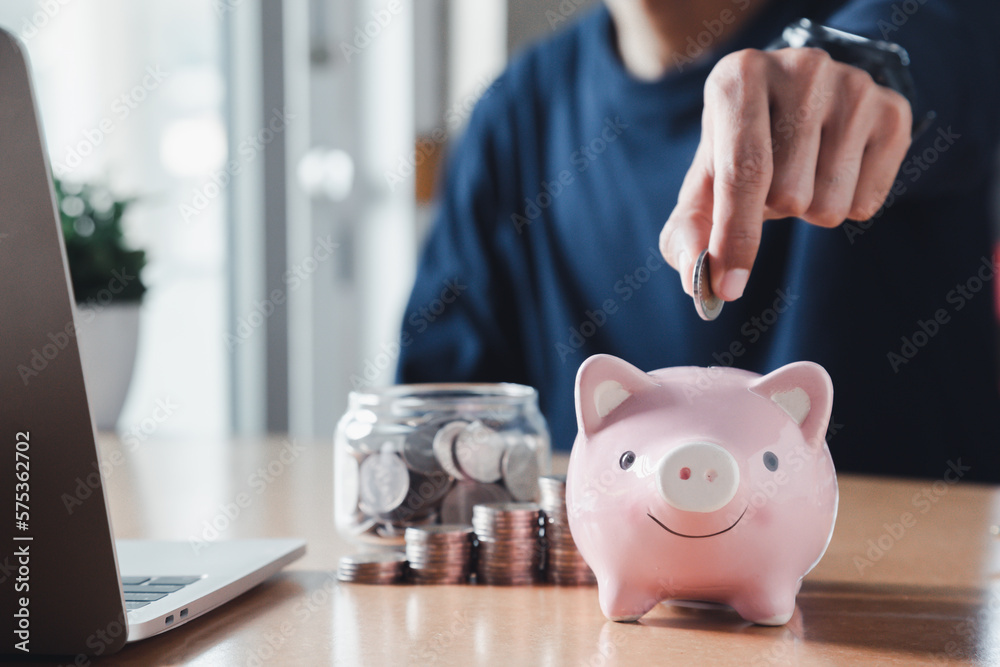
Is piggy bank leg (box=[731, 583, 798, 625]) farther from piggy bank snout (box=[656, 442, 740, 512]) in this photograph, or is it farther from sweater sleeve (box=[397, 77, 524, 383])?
sweater sleeve (box=[397, 77, 524, 383])

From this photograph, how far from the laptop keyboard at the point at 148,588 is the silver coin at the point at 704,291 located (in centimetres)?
38

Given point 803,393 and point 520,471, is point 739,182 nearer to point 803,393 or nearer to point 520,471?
point 803,393

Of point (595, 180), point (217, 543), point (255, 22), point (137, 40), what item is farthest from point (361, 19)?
point (217, 543)

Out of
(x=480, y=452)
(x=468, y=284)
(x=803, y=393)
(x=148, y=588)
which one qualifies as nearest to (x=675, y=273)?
(x=468, y=284)

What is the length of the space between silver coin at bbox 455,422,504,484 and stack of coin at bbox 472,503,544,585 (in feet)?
0.21

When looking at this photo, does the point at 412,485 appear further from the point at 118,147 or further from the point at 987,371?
the point at 118,147

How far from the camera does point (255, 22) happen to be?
9.47 feet

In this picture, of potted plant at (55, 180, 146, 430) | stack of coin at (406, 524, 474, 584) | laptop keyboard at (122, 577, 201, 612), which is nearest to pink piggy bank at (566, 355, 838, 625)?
stack of coin at (406, 524, 474, 584)

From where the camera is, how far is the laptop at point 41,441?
1.45 ft

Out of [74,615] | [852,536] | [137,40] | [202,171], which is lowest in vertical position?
[852,536]

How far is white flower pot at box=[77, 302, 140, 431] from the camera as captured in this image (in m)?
1.82

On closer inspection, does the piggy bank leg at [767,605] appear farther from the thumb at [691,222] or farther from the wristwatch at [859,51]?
the wristwatch at [859,51]

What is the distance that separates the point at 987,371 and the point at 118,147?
232cm

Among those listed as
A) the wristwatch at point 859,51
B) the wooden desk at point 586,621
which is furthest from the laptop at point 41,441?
the wristwatch at point 859,51
